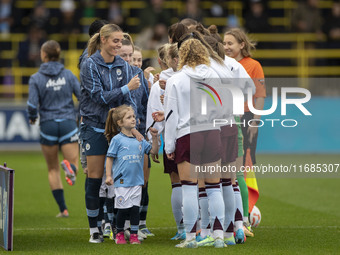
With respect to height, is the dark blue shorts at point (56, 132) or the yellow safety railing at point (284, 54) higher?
the yellow safety railing at point (284, 54)

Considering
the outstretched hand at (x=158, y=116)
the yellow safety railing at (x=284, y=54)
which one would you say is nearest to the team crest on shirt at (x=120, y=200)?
the outstretched hand at (x=158, y=116)

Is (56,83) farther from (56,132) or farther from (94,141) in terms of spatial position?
(94,141)

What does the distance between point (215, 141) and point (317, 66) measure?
14.3 metres

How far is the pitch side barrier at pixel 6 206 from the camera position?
6.75 meters

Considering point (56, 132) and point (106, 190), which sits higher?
point (56, 132)

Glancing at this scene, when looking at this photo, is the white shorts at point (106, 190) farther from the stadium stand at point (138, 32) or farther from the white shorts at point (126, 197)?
the stadium stand at point (138, 32)

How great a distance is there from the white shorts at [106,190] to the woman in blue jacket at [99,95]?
0.33 meters

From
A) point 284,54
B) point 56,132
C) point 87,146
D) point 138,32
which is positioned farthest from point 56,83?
point 284,54

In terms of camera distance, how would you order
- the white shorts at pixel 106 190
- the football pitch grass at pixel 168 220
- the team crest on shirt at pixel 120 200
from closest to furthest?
1. the football pitch grass at pixel 168 220
2. the team crest on shirt at pixel 120 200
3. the white shorts at pixel 106 190

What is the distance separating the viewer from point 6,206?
6.86 metres

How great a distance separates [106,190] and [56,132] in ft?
6.98

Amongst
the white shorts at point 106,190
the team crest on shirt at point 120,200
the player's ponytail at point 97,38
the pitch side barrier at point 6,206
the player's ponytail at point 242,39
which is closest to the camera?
the pitch side barrier at point 6,206

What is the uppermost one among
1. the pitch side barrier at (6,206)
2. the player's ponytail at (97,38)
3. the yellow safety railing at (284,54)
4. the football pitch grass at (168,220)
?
the yellow safety railing at (284,54)

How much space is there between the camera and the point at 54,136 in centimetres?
1002
